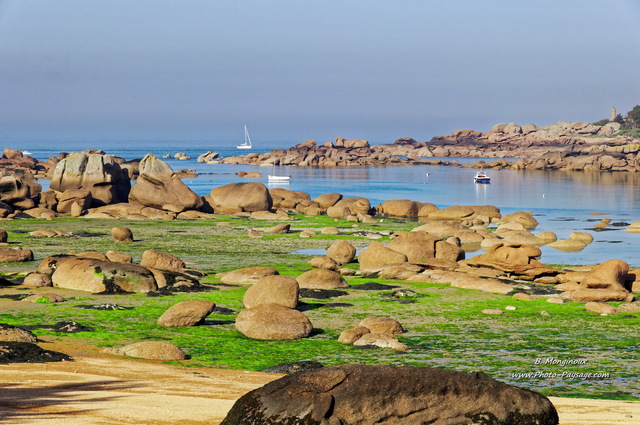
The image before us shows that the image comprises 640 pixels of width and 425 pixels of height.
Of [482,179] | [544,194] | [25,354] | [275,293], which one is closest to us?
[25,354]

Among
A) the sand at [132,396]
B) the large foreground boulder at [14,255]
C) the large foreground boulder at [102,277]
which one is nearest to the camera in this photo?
the sand at [132,396]

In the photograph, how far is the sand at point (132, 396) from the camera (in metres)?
11.4

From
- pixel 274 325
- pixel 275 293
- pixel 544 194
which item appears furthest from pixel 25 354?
pixel 544 194

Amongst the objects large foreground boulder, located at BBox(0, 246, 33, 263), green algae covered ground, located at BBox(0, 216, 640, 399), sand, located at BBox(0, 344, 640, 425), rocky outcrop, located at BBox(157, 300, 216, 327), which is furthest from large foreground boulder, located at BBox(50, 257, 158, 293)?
sand, located at BBox(0, 344, 640, 425)

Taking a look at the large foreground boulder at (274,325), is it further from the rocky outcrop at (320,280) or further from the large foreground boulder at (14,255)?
the large foreground boulder at (14,255)

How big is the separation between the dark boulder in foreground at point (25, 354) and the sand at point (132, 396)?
12.8 inches

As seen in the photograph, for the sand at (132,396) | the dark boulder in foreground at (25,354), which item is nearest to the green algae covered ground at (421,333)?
the sand at (132,396)

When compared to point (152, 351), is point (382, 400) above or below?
above

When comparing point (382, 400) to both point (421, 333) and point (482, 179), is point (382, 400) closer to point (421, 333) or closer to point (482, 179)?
point (421, 333)

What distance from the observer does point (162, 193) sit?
60.8 meters

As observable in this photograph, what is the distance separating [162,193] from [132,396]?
48910 mm

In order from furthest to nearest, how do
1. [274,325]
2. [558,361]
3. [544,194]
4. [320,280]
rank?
[544,194] < [320,280] < [274,325] < [558,361]

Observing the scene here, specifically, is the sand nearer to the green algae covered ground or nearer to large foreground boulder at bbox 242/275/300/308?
the green algae covered ground

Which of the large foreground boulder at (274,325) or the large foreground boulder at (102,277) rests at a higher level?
the large foreground boulder at (102,277)
